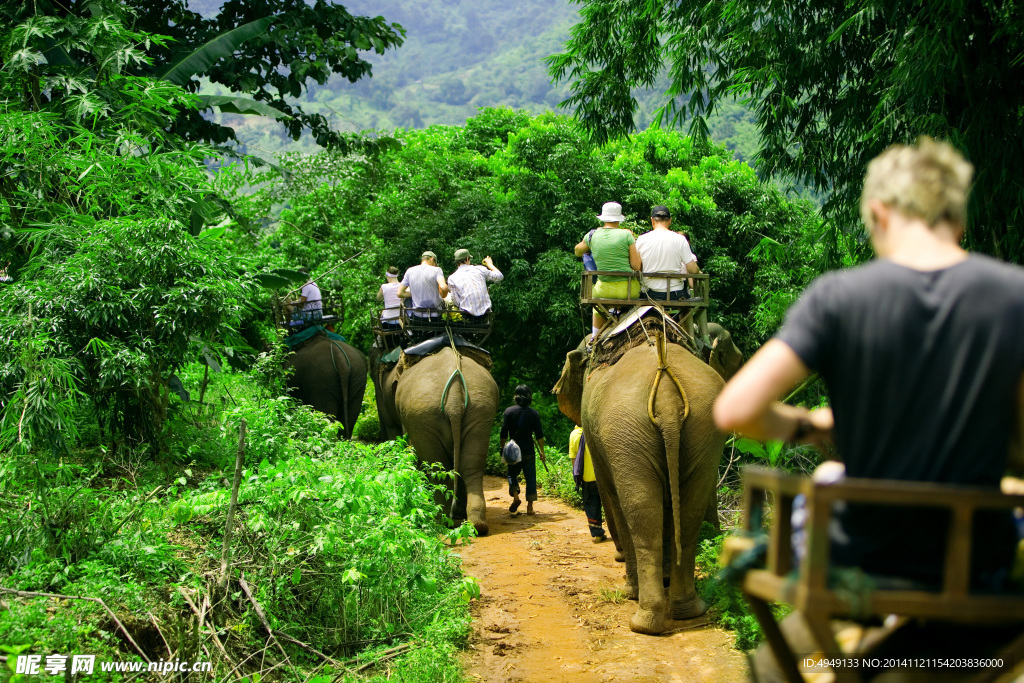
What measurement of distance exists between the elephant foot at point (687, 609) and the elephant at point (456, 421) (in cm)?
379

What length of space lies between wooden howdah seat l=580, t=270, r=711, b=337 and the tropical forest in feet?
0.18

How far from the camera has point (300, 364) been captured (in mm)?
13539

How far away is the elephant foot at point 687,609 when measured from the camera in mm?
6777

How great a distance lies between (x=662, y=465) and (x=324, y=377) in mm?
7895

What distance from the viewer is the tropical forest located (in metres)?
5.51

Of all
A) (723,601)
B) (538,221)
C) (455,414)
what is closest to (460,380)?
(455,414)

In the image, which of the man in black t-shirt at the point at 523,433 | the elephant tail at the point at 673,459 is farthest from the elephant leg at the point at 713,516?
the man in black t-shirt at the point at 523,433

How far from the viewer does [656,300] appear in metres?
7.81

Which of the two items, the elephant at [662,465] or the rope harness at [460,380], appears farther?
the rope harness at [460,380]

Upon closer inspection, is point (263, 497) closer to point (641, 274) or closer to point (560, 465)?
point (641, 274)

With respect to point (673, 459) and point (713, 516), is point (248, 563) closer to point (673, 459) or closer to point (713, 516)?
point (673, 459)

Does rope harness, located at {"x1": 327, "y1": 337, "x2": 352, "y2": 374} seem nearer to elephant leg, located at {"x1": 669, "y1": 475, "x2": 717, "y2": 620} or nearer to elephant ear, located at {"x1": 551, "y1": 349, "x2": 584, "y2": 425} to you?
elephant ear, located at {"x1": 551, "y1": 349, "x2": 584, "y2": 425}

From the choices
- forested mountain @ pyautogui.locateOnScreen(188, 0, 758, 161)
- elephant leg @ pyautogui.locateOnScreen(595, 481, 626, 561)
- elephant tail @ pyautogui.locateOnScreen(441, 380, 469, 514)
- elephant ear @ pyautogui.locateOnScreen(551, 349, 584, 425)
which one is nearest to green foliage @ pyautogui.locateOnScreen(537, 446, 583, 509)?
elephant tail @ pyautogui.locateOnScreen(441, 380, 469, 514)

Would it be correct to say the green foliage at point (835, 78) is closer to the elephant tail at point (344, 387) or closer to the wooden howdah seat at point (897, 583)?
the wooden howdah seat at point (897, 583)
